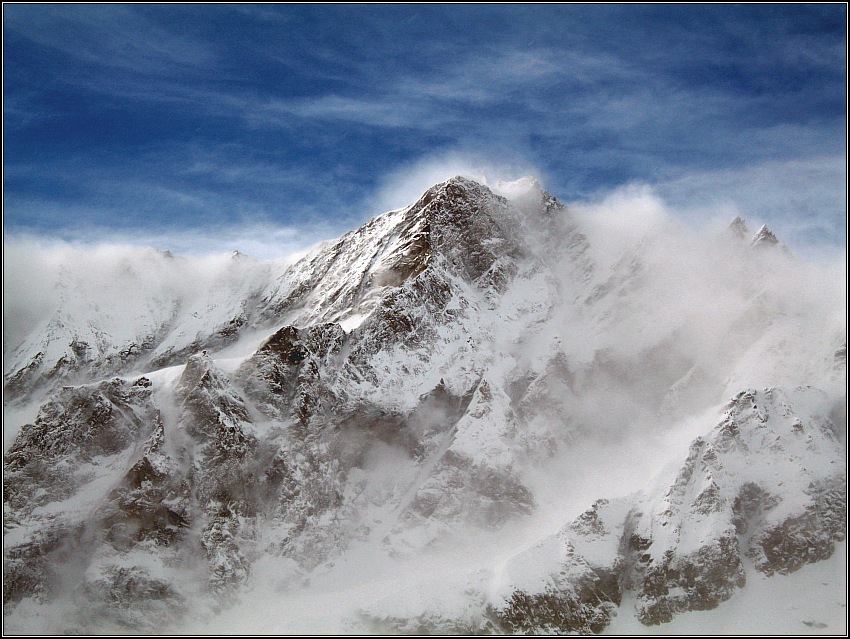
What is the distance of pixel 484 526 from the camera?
159m

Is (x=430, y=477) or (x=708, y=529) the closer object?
(x=708, y=529)

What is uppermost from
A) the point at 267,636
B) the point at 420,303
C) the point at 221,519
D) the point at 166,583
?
the point at 420,303

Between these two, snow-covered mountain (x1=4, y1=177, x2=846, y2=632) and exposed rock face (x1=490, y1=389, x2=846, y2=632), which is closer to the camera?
exposed rock face (x1=490, y1=389, x2=846, y2=632)

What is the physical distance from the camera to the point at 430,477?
6516 inches

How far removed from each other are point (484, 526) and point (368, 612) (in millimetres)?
34455

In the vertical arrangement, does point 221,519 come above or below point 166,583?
above

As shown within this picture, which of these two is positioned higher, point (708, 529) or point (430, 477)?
point (430, 477)

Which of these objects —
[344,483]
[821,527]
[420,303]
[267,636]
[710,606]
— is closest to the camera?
[267,636]

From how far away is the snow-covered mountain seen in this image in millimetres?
138375

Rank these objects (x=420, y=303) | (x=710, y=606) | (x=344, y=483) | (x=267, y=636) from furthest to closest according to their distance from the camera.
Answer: (x=420, y=303), (x=344, y=483), (x=710, y=606), (x=267, y=636)

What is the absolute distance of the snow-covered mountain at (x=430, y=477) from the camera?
13838cm

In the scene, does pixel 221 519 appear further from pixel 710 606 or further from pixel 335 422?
pixel 710 606

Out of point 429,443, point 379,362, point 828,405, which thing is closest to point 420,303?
point 379,362

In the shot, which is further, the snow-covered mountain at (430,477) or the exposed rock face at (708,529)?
the snow-covered mountain at (430,477)
